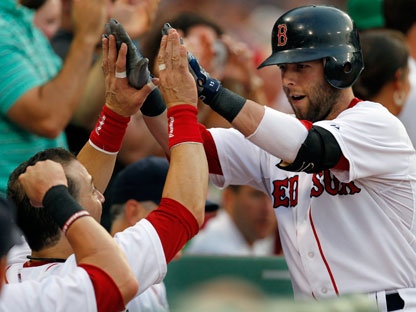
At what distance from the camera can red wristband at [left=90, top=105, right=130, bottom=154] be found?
4.24 meters

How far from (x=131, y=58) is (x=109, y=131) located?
0.47 m

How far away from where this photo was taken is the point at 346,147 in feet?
13.7

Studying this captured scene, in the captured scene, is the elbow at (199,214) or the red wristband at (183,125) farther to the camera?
the red wristband at (183,125)

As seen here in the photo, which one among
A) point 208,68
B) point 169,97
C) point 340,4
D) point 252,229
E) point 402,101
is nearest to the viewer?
point 169,97

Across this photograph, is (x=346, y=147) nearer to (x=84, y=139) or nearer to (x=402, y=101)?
(x=402, y=101)

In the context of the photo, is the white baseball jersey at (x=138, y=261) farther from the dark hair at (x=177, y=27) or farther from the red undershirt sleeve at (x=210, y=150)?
the dark hair at (x=177, y=27)

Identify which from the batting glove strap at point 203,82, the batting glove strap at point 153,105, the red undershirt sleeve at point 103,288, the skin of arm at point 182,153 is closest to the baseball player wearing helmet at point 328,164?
the batting glove strap at point 203,82

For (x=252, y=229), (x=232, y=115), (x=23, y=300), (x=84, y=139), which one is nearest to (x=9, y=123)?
(x=84, y=139)

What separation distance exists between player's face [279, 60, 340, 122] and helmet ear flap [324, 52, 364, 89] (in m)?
0.04

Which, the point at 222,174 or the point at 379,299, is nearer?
the point at 379,299

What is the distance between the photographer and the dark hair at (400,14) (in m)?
7.17

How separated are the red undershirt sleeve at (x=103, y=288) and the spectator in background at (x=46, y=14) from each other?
10.5ft

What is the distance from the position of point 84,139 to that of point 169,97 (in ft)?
8.36

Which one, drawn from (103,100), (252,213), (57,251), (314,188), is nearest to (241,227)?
(252,213)
